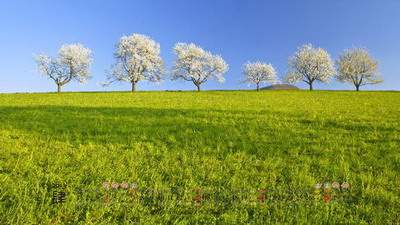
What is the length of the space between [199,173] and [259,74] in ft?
332

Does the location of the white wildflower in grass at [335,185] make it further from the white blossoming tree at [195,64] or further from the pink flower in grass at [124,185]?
the white blossoming tree at [195,64]

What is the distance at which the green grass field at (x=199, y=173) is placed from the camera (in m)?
7.00

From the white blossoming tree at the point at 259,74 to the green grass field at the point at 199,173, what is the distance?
91.7m

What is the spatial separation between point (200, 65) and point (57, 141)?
8361 cm

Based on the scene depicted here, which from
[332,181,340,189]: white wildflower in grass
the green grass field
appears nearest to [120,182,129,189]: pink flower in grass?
the green grass field

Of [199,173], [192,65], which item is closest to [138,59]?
[192,65]

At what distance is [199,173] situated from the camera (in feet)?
31.8

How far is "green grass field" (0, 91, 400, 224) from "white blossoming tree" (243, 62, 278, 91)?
9167 cm

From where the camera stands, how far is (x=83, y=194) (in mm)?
7613

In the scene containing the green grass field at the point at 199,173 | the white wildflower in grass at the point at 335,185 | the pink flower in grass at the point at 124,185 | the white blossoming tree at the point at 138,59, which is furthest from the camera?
the white blossoming tree at the point at 138,59

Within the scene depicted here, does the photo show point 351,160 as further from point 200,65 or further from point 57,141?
point 200,65

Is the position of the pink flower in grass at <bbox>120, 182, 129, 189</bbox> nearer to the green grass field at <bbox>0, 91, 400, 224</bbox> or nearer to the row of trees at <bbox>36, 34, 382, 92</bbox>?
the green grass field at <bbox>0, 91, 400, 224</bbox>

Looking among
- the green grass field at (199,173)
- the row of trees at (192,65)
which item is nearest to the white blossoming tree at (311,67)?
the row of trees at (192,65)

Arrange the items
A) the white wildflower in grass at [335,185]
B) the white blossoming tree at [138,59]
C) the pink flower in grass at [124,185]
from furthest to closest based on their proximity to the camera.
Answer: the white blossoming tree at [138,59] < the white wildflower in grass at [335,185] < the pink flower in grass at [124,185]
